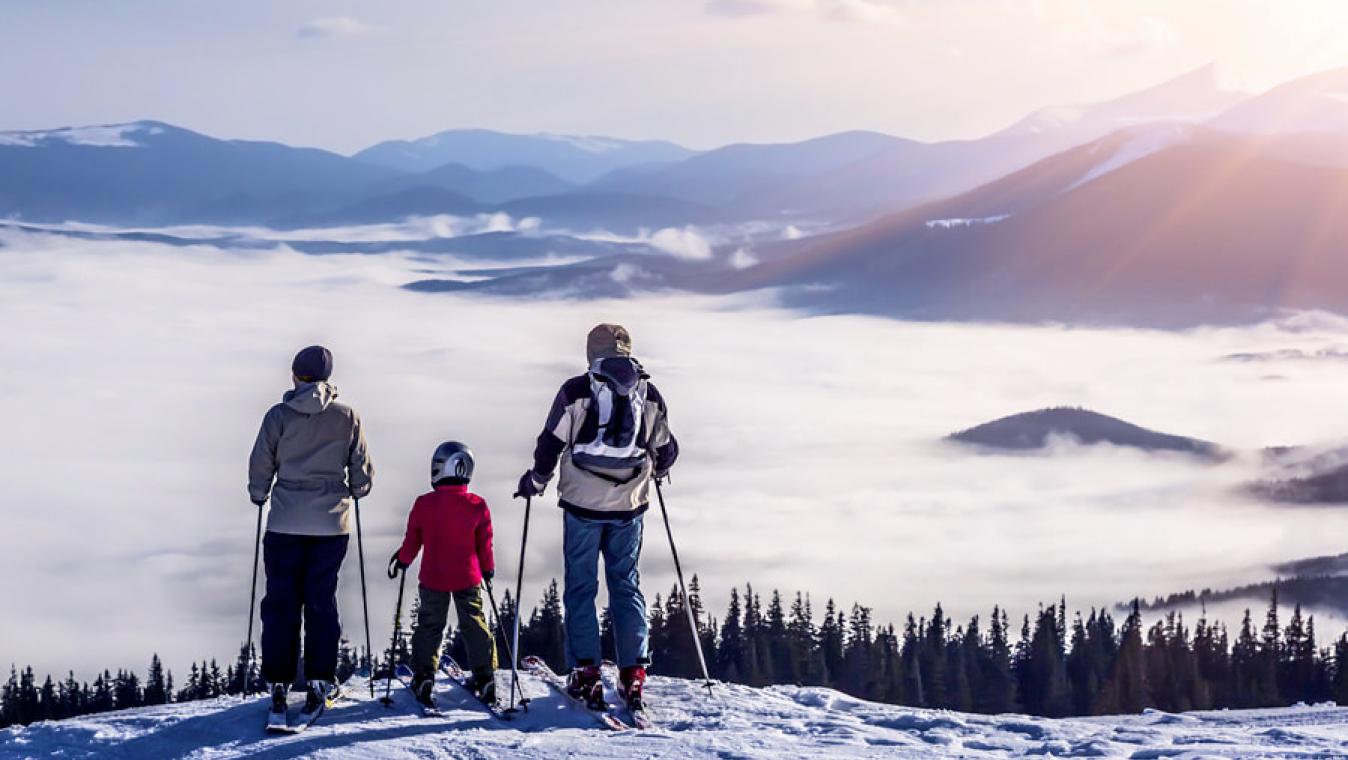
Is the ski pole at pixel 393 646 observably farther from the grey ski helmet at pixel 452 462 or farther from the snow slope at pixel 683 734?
the grey ski helmet at pixel 452 462

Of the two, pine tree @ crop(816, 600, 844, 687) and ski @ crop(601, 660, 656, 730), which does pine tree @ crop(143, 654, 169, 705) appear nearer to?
pine tree @ crop(816, 600, 844, 687)

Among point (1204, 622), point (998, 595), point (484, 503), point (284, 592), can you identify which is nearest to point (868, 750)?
point (484, 503)

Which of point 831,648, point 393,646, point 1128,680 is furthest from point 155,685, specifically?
point 393,646

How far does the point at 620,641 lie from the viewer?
12125mm

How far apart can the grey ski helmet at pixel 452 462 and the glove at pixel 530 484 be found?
1.36 ft

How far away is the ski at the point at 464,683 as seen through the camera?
39.0 ft

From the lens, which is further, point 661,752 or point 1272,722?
point 1272,722

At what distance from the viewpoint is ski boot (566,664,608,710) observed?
39.4ft

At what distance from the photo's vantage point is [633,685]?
39.6 ft

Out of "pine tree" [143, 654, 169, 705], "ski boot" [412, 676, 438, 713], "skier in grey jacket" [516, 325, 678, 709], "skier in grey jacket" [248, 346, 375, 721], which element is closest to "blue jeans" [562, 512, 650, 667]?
"skier in grey jacket" [516, 325, 678, 709]

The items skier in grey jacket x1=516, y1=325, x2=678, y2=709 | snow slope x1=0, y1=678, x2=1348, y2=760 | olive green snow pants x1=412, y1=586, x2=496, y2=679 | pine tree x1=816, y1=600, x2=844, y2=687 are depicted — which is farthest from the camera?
pine tree x1=816, y1=600, x2=844, y2=687

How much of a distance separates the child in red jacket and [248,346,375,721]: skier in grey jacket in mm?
539

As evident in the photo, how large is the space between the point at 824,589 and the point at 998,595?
18848 millimetres

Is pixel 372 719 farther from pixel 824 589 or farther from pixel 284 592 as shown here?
pixel 824 589
